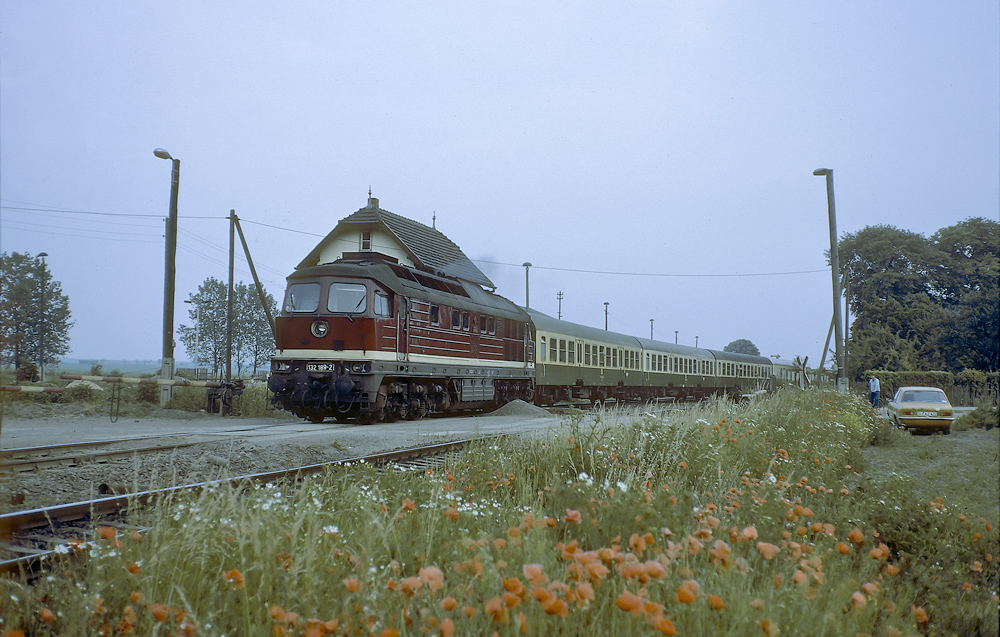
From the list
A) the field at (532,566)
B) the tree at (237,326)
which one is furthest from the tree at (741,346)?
the field at (532,566)

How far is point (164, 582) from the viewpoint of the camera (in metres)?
2.98

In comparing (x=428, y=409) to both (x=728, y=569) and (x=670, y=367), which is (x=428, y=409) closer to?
(x=728, y=569)

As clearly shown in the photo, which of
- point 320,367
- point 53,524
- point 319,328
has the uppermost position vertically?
point 319,328

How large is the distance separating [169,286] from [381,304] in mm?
7701

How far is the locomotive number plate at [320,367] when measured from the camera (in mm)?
14516

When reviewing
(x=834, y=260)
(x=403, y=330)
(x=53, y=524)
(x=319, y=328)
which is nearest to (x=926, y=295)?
(x=834, y=260)

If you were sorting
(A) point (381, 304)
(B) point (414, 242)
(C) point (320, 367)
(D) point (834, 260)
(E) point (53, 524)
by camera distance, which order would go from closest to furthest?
1. (E) point (53, 524)
2. (C) point (320, 367)
3. (A) point (381, 304)
4. (D) point (834, 260)
5. (B) point (414, 242)

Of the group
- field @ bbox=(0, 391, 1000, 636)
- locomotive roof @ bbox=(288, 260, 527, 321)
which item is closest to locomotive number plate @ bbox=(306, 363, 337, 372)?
locomotive roof @ bbox=(288, 260, 527, 321)

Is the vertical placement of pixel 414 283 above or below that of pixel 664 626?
above

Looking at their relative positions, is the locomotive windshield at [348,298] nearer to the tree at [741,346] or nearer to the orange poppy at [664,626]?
the orange poppy at [664,626]

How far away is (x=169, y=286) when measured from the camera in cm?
1908

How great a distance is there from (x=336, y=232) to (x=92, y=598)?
32542 mm

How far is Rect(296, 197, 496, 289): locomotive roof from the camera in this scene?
3250 centimetres

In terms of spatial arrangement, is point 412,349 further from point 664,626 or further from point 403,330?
point 664,626
